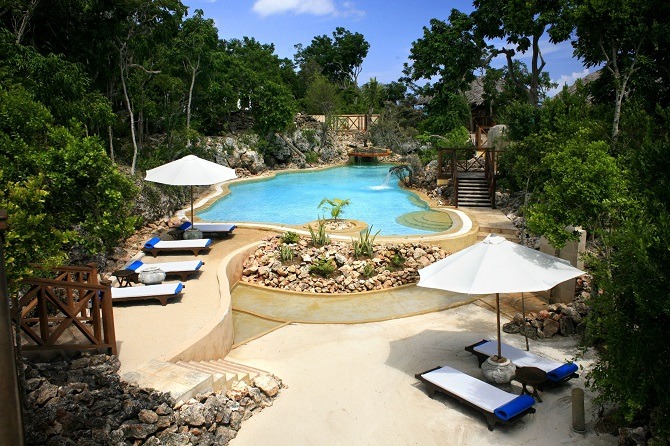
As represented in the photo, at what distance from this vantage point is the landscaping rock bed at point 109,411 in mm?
5738

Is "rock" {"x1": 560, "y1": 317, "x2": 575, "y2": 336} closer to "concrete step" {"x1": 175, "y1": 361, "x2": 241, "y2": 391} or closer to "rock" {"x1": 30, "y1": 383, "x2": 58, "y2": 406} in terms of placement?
"concrete step" {"x1": 175, "y1": 361, "x2": 241, "y2": 391}

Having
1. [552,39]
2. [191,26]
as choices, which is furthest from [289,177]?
[552,39]

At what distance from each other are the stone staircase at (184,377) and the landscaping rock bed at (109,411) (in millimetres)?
125

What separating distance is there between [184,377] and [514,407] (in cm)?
449

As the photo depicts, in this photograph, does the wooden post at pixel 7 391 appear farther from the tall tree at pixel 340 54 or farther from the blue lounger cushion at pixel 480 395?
the tall tree at pixel 340 54

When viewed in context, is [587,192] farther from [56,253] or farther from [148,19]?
[148,19]

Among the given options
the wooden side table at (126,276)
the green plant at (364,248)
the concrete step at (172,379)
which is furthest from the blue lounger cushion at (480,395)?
the wooden side table at (126,276)

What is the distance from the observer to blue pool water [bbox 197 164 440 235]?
19703 millimetres

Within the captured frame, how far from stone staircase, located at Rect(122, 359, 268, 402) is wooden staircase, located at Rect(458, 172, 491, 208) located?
595 inches

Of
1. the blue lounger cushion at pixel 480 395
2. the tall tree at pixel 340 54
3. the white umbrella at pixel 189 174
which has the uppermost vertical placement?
the tall tree at pixel 340 54

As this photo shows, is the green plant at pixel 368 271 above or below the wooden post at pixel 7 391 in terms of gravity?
below

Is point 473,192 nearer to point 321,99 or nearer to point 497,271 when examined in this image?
point 497,271

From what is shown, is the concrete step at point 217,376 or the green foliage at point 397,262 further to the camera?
the green foliage at point 397,262

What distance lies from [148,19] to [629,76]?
16572 mm
